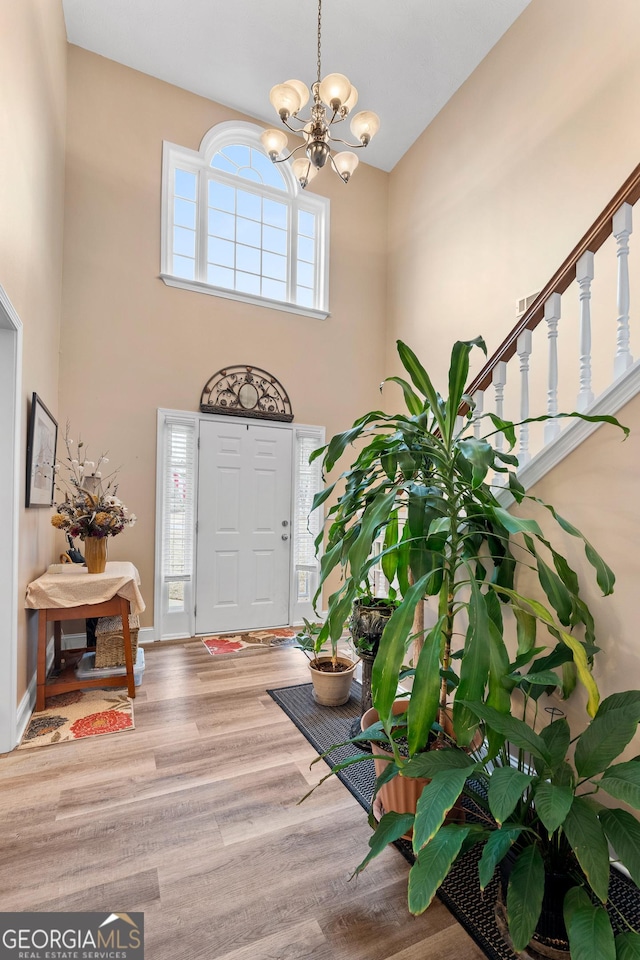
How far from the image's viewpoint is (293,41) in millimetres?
3898

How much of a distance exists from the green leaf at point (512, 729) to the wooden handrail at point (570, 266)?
155 centimetres

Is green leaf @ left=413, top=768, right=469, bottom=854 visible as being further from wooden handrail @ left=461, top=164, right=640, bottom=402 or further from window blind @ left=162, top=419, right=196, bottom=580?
window blind @ left=162, top=419, right=196, bottom=580

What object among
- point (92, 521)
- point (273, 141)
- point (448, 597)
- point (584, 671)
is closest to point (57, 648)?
point (92, 521)

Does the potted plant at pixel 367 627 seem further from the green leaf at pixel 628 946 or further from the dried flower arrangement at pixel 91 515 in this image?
the dried flower arrangement at pixel 91 515

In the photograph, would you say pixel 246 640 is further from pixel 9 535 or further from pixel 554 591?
pixel 554 591

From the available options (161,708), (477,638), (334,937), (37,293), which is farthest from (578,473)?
(37,293)

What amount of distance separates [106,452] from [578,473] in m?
3.52

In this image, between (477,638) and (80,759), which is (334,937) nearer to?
(477,638)

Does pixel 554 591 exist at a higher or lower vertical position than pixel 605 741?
higher

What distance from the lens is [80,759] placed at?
88.1 inches

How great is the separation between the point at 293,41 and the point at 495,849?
17.7 ft

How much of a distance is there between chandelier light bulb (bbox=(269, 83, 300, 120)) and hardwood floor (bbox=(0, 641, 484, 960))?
3552 mm

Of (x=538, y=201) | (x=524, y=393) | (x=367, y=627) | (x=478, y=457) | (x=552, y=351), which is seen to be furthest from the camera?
(x=538, y=201)

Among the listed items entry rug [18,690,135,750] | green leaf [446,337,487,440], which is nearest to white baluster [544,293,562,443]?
green leaf [446,337,487,440]
